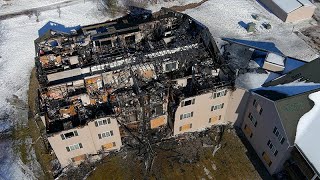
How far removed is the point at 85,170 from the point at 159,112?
13.0m

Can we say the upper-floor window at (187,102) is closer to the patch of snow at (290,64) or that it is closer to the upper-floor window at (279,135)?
the upper-floor window at (279,135)

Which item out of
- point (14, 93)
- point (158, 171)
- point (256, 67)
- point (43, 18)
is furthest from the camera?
point (43, 18)

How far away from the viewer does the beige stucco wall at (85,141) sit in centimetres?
4097

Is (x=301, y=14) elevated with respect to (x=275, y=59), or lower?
lower

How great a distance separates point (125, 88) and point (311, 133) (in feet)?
79.5

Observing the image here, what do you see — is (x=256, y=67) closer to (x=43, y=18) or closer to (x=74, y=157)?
(x=74, y=157)

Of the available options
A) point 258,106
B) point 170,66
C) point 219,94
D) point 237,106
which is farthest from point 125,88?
point 258,106

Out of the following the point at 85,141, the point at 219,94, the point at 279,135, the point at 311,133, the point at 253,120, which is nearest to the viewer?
the point at 311,133

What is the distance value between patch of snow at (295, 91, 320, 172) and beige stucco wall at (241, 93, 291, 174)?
178 centimetres

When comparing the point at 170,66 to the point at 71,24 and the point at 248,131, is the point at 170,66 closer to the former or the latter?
the point at 248,131

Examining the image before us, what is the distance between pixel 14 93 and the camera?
56312mm

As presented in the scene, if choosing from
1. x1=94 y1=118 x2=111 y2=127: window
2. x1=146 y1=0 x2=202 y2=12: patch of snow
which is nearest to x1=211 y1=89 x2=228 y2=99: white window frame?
x1=94 y1=118 x2=111 y2=127: window

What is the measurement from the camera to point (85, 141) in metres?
42.9

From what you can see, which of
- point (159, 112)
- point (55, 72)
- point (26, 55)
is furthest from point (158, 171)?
point (26, 55)
